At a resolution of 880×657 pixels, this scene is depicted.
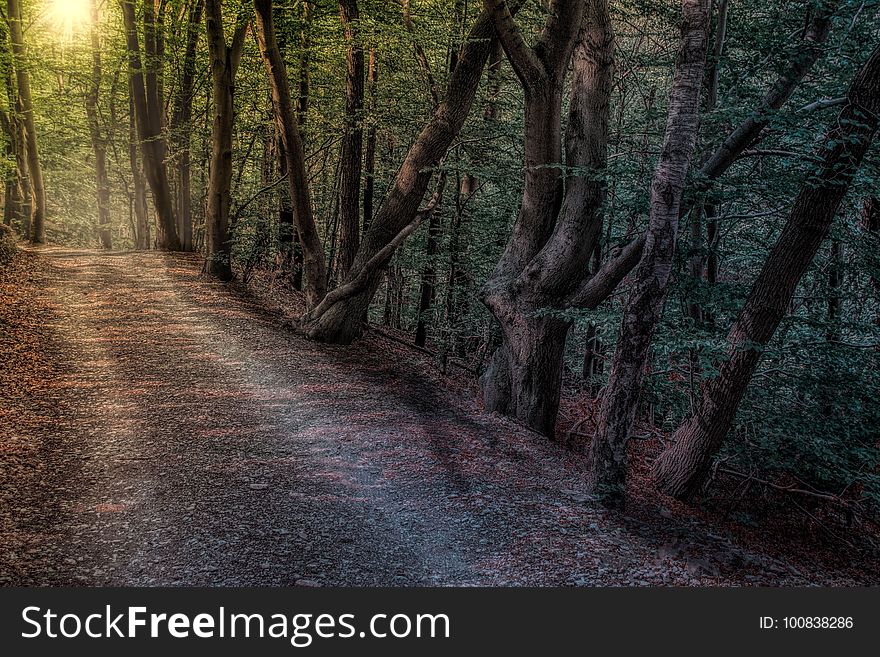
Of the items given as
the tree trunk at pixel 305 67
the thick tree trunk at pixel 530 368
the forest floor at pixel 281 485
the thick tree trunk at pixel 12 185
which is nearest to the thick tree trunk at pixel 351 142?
the tree trunk at pixel 305 67

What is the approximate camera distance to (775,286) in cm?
783

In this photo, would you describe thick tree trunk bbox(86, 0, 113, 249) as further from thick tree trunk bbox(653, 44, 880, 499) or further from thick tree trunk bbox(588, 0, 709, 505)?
thick tree trunk bbox(653, 44, 880, 499)

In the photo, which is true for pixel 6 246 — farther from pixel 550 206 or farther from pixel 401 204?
pixel 550 206

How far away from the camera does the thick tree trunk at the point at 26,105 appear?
61.5 ft

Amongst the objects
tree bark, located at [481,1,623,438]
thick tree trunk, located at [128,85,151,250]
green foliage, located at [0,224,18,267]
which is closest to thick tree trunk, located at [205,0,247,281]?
green foliage, located at [0,224,18,267]

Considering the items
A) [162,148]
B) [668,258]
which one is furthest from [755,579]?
[162,148]

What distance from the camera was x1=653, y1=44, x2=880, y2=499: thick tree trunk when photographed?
685 cm

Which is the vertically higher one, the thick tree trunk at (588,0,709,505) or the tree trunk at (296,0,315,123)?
the tree trunk at (296,0,315,123)

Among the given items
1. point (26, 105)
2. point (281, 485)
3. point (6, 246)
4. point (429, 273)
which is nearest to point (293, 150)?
point (429, 273)

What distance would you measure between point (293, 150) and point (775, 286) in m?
8.70

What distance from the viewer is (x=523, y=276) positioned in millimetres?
9578

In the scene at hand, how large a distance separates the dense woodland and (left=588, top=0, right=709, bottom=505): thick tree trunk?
19mm

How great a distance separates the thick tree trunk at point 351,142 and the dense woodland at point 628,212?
0.18 feet

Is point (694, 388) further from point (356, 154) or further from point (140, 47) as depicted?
point (140, 47)
